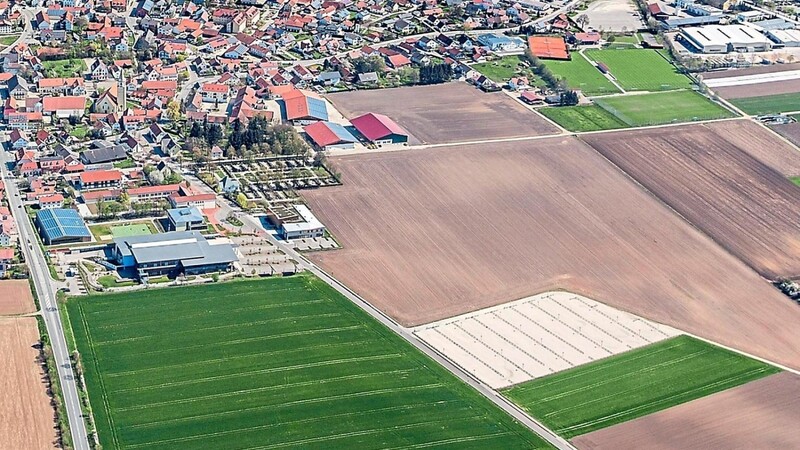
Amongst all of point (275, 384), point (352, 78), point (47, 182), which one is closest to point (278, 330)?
point (275, 384)

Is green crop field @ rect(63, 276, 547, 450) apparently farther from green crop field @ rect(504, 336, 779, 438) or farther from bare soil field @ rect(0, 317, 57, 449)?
green crop field @ rect(504, 336, 779, 438)

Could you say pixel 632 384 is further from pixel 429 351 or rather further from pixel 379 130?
pixel 379 130

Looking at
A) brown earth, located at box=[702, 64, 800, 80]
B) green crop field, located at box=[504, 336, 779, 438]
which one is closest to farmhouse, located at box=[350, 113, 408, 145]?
green crop field, located at box=[504, 336, 779, 438]

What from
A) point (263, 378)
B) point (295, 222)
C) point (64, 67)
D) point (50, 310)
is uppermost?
point (64, 67)

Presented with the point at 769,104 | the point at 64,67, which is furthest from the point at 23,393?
the point at 769,104

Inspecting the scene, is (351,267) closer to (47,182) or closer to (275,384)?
(275,384)

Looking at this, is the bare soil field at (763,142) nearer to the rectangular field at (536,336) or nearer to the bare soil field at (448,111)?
the bare soil field at (448,111)
